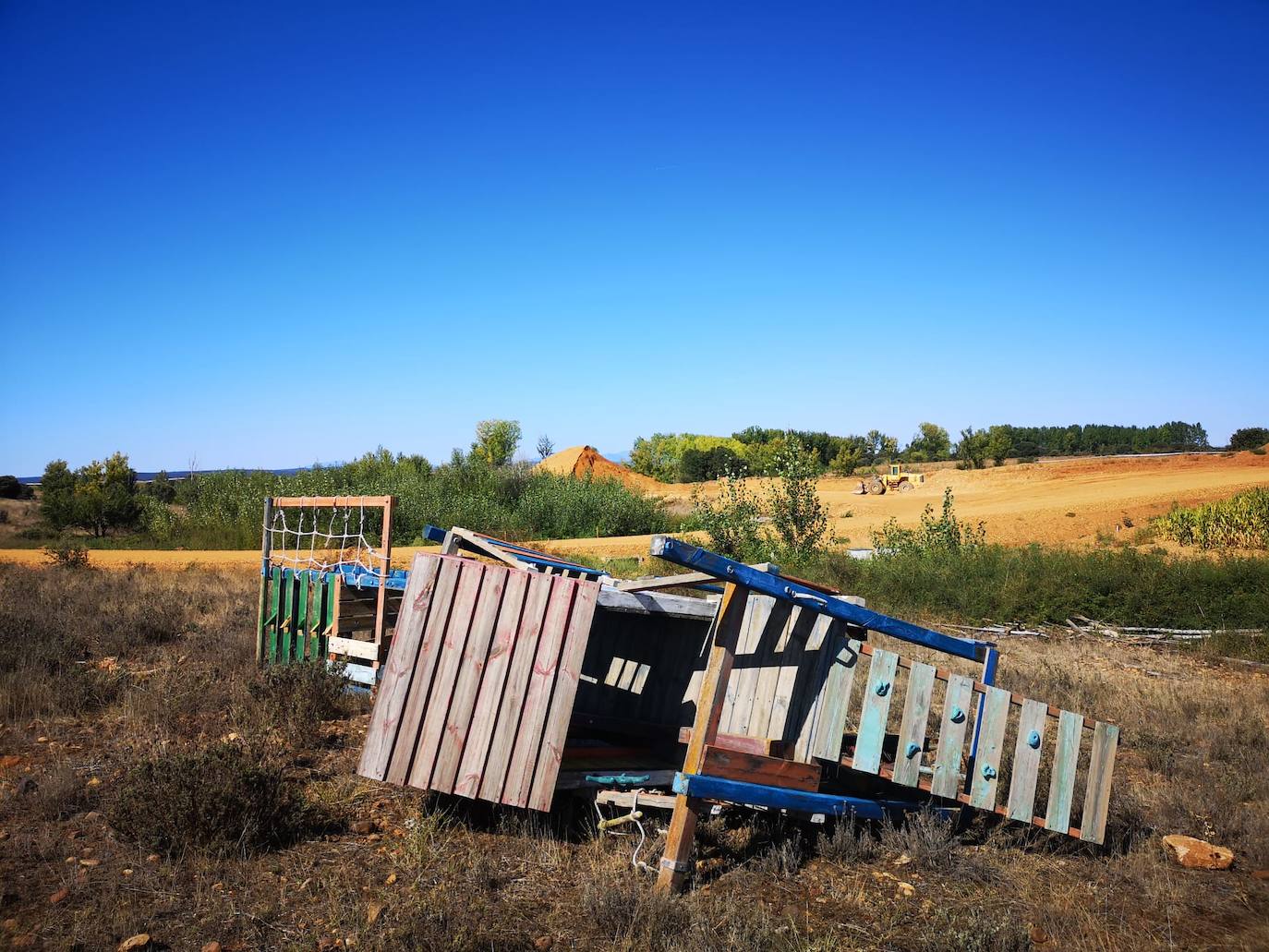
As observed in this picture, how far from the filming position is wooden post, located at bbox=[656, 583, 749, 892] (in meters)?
4.57

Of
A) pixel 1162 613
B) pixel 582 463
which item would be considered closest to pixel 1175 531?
pixel 1162 613

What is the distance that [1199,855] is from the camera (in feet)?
17.7

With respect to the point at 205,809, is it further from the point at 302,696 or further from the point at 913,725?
the point at 913,725

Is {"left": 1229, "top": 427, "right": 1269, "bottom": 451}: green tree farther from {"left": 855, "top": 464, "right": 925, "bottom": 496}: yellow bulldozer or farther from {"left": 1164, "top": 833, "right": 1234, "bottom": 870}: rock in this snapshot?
{"left": 1164, "top": 833, "right": 1234, "bottom": 870}: rock

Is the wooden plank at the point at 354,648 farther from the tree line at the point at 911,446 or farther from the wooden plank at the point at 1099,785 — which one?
the tree line at the point at 911,446

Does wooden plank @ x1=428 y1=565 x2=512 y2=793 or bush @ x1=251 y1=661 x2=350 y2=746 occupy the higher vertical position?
wooden plank @ x1=428 y1=565 x2=512 y2=793

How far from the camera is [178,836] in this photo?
4855mm

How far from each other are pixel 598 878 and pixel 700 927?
0.63 metres

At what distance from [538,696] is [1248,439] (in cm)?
6060

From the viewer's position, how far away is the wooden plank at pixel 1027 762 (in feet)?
17.0

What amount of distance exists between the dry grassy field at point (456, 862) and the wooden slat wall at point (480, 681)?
48cm

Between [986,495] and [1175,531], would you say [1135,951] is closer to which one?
[1175,531]

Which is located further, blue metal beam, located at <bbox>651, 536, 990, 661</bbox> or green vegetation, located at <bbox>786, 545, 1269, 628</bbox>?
green vegetation, located at <bbox>786, 545, 1269, 628</bbox>

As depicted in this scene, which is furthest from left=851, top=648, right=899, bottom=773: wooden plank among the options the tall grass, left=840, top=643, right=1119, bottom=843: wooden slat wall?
the tall grass
